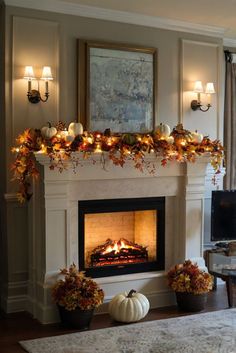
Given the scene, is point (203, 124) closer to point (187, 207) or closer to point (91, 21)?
point (187, 207)

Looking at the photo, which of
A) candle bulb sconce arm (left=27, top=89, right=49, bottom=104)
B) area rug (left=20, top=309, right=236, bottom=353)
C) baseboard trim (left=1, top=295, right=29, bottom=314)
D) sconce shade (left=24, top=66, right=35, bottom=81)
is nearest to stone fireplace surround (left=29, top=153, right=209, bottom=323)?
baseboard trim (left=1, top=295, right=29, bottom=314)

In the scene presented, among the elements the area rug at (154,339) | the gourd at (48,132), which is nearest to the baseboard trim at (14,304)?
the area rug at (154,339)

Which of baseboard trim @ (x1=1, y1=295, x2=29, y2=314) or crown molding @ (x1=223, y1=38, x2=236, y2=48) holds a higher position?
crown molding @ (x1=223, y1=38, x2=236, y2=48)

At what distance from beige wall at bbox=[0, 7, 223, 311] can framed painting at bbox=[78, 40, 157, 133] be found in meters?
0.08

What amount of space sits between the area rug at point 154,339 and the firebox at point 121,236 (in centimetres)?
72

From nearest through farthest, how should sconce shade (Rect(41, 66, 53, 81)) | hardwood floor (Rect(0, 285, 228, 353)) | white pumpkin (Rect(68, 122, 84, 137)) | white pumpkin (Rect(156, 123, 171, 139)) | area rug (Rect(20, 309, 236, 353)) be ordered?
area rug (Rect(20, 309, 236, 353)) → hardwood floor (Rect(0, 285, 228, 353)) → white pumpkin (Rect(68, 122, 84, 137)) → sconce shade (Rect(41, 66, 53, 81)) → white pumpkin (Rect(156, 123, 171, 139))

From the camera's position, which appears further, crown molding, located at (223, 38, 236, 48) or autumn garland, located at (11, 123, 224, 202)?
crown molding, located at (223, 38, 236, 48)

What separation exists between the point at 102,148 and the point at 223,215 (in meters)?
1.66

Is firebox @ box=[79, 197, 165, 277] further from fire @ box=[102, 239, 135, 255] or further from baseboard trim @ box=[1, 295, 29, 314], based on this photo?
baseboard trim @ box=[1, 295, 29, 314]

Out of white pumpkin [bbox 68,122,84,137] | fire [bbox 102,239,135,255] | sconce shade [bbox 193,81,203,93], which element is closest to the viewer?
white pumpkin [bbox 68,122,84,137]

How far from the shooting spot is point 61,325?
433 cm

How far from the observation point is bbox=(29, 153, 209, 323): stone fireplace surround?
4441 millimetres

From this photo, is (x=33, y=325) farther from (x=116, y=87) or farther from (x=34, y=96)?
(x=116, y=87)

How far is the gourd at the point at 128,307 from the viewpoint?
4324 millimetres
